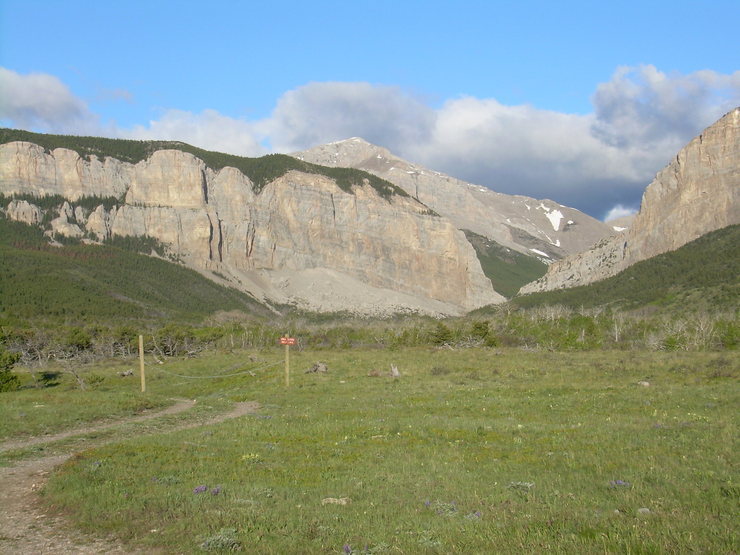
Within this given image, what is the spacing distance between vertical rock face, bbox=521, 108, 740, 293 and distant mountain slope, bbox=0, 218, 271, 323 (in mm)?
137391

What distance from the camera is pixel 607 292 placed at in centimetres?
16500

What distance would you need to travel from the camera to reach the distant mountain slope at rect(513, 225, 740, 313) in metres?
121

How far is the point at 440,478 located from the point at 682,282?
479 feet

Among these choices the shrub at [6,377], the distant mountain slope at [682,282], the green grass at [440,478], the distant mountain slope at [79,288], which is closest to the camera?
the green grass at [440,478]

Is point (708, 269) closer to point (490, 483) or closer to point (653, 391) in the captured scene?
point (653, 391)

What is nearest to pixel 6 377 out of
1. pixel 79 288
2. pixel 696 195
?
pixel 79 288

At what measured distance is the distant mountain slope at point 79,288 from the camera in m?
136

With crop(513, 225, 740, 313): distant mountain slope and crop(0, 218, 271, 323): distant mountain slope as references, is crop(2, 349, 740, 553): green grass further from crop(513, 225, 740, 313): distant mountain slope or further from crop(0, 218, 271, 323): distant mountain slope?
crop(0, 218, 271, 323): distant mountain slope

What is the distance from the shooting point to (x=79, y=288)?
6176 inches

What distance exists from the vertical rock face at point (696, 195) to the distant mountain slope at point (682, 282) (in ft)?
45.5

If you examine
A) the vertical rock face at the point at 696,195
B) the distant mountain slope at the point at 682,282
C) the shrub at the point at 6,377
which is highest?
the vertical rock face at the point at 696,195

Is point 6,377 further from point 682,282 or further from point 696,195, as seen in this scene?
point 696,195

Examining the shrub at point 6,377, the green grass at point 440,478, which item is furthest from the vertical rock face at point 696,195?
the shrub at point 6,377

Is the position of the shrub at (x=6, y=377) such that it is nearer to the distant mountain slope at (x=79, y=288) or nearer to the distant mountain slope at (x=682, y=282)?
the distant mountain slope at (x=79, y=288)
